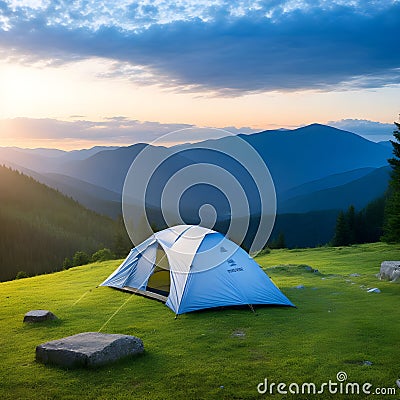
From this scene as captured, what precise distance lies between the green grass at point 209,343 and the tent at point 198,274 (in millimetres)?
446

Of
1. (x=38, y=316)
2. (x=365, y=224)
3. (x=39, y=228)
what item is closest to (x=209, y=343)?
(x=38, y=316)

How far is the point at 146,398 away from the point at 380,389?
14.0 feet

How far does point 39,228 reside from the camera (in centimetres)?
14775

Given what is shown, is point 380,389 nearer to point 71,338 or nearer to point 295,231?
point 71,338

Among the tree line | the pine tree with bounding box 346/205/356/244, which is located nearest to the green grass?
the tree line

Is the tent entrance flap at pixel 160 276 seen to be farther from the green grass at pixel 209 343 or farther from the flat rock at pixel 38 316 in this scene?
the flat rock at pixel 38 316

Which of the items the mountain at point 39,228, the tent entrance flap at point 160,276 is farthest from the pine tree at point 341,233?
the mountain at point 39,228

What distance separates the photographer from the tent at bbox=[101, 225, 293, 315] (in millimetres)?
14891

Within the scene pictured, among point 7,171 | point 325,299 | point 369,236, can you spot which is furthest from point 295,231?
point 325,299

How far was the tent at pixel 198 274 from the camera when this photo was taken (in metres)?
14.9

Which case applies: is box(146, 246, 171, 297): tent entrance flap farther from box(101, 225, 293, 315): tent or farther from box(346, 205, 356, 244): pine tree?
box(346, 205, 356, 244): pine tree

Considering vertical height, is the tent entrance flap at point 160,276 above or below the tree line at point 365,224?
above

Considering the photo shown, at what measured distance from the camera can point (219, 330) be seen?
12570 millimetres

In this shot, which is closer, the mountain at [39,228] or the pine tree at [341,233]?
the pine tree at [341,233]
